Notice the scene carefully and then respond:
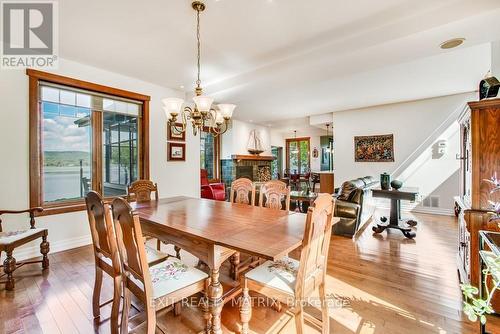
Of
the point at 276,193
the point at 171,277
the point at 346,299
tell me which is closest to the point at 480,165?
the point at 346,299

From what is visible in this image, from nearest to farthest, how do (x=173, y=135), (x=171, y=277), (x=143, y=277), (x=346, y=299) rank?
1. (x=143, y=277)
2. (x=171, y=277)
3. (x=346, y=299)
4. (x=173, y=135)

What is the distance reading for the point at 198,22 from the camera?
2479 millimetres

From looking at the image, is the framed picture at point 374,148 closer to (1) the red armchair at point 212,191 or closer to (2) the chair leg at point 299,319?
(1) the red armchair at point 212,191

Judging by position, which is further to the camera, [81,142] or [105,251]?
[81,142]

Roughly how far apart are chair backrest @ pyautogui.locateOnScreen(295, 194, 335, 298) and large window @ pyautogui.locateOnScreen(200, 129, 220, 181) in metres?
5.61

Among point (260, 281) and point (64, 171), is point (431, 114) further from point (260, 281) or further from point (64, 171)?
point (64, 171)

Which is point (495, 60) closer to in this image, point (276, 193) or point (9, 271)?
point (276, 193)

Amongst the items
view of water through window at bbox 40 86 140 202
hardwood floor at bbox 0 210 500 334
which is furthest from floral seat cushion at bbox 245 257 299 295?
view of water through window at bbox 40 86 140 202

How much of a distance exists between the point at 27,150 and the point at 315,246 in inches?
145

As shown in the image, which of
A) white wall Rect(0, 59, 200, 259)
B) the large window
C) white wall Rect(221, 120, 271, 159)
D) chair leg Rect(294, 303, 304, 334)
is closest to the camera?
chair leg Rect(294, 303, 304, 334)

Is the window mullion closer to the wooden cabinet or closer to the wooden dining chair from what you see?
the wooden dining chair

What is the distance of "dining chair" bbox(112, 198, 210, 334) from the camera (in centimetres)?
132

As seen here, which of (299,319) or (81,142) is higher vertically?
(81,142)

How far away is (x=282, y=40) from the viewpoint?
2.86 metres
